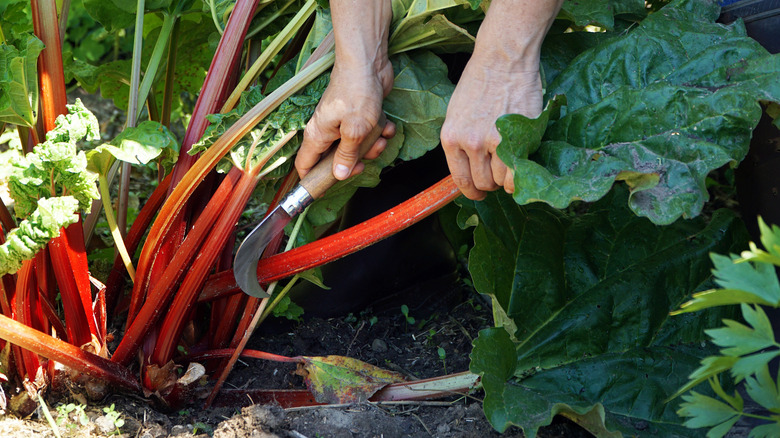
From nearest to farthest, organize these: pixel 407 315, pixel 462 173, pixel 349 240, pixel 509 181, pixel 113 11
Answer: pixel 509 181
pixel 462 173
pixel 349 240
pixel 113 11
pixel 407 315

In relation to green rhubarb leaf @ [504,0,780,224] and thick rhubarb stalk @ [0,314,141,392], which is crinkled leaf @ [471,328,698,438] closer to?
green rhubarb leaf @ [504,0,780,224]

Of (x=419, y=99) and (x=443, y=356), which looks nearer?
(x=419, y=99)

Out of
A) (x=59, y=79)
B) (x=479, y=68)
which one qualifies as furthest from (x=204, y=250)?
(x=479, y=68)

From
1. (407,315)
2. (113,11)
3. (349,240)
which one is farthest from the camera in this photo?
(407,315)

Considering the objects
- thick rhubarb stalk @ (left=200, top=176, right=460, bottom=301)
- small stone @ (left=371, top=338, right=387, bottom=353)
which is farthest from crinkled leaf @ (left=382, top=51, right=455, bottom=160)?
small stone @ (left=371, top=338, right=387, bottom=353)

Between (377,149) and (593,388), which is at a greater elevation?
(377,149)

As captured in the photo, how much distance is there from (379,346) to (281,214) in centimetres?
56

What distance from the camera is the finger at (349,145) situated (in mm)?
1514

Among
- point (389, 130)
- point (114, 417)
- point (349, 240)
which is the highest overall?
point (389, 130)

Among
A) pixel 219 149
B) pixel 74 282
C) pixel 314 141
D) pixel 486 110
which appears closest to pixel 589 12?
pixel 486 110

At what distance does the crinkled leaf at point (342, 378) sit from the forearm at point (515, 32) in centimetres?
87

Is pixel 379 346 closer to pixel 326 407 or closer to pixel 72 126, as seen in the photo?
pixel 326 407

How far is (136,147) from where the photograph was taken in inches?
60.2

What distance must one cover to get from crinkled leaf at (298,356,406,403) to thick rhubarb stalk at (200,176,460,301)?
256mm
